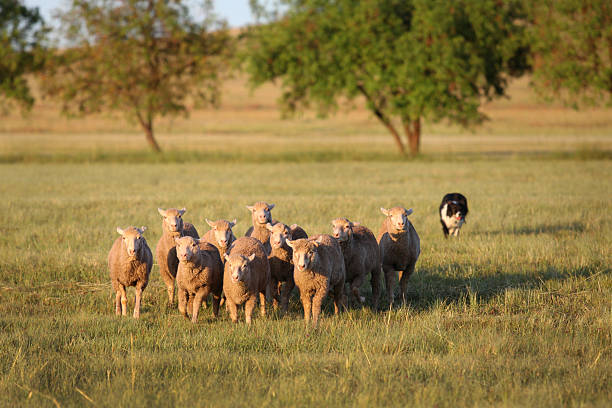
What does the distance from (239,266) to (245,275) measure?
241mm

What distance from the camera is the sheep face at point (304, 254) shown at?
764cm

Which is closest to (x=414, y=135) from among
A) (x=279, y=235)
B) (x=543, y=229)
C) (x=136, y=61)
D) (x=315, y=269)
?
(x=136, y=61)

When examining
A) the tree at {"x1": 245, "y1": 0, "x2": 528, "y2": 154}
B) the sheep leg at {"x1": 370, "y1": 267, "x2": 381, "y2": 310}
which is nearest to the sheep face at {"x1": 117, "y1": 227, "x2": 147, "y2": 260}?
the sheep leg at {"x1": 370, "y1": 267, "x2": 381, "y2": 310}

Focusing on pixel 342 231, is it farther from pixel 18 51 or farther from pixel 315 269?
pixel 18 51

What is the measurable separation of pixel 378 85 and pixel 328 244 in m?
29.1

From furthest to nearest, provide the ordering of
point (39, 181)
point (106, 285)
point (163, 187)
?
point (39, 181) → point (163, 187) → point (106, 285)

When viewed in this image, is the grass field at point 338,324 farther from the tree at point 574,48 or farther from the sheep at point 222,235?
the tree at point 574,48

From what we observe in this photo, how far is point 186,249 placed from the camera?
26.5 ft

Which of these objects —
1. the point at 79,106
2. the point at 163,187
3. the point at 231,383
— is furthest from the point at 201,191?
the point at 79,106

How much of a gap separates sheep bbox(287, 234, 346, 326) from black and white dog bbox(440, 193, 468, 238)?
246 inches

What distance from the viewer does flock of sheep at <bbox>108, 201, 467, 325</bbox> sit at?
802cm

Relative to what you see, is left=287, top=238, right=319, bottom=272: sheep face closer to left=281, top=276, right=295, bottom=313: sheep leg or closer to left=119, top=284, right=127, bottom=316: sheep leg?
left=281, top=276, right=295, bottom=313: sheep leg

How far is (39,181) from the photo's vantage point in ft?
89.2

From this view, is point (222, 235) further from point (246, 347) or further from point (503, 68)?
point (503, 68)
